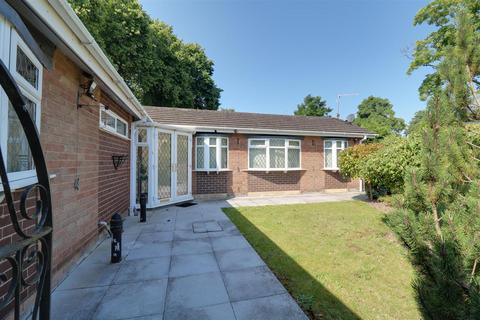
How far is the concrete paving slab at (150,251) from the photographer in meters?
3.96

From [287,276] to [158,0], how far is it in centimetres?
1193

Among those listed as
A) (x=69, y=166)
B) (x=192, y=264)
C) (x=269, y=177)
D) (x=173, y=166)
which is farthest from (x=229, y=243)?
(x=269, y=177)

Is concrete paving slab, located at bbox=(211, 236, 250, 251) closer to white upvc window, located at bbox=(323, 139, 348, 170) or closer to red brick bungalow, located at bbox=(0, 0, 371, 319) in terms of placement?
red brick bungalow, located at bbox=(0, 0, 371, 319)

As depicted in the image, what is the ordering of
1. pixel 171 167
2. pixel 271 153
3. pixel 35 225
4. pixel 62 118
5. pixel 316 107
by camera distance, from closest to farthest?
pixel 35 225 < pixel 62 118 < pixel 171 167 < pixel 271 153 < pixel 316 107

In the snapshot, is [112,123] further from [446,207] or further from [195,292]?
[446,207]

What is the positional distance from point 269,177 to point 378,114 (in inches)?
1166

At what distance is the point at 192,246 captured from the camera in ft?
14.5

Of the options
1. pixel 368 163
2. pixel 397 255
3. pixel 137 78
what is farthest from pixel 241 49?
pixel 397 255

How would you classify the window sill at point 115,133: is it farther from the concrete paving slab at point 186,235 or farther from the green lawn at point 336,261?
the green lawn at point 336,261

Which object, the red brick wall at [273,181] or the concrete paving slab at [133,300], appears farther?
the red brick wall at [273,181]

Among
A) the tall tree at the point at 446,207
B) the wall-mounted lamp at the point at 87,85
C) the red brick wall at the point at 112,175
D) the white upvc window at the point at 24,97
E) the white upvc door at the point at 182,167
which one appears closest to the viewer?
the tall tree at the point at 446,207

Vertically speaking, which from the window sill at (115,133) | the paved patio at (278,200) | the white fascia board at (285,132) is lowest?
the paved patio at (278,200)

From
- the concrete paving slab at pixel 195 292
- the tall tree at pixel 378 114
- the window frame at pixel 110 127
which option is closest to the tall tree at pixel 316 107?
the tall tree at pixel 378 114

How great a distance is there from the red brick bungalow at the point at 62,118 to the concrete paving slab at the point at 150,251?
828 millimetres
